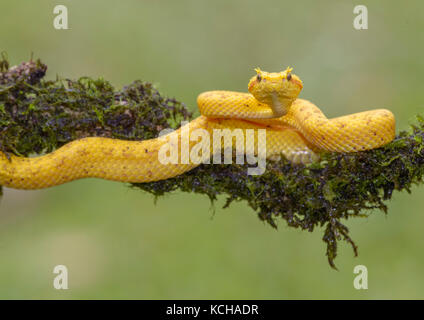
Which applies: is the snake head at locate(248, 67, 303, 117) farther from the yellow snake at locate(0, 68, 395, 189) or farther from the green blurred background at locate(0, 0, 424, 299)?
the green blurred background at locate(0, 0, 424, 299)

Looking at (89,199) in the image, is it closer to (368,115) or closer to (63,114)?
(63,114)

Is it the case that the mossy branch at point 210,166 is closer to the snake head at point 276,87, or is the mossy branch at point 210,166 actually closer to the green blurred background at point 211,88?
the snake head at point 276,87

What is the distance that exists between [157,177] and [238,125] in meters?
0.56

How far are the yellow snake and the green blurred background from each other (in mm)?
1965

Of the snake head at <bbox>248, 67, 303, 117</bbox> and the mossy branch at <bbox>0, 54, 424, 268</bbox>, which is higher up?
the snake head at <bbox>248, 67, 303, 117</bbox>

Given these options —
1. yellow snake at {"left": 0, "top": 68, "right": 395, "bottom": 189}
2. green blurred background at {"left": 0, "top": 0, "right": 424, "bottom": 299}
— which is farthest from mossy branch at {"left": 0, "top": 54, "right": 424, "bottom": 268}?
green blurred background at {"left": 0, "top": 0, "right": 424, "bottom": 299}

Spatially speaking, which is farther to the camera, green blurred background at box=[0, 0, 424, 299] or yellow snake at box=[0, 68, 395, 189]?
green blurred background at box=[0, 0, 424, 299]

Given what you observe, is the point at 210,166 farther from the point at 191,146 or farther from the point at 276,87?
the point at 276,87

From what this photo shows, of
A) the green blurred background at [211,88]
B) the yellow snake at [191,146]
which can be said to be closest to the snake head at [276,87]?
the yellow snake at [191,146]

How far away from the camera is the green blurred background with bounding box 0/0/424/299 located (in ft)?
14.2

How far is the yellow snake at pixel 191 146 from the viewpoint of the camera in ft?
7.79

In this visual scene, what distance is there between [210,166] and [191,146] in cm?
15

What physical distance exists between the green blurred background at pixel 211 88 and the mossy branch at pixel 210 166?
1.87 metres

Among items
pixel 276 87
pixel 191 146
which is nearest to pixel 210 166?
pixel 191 146
